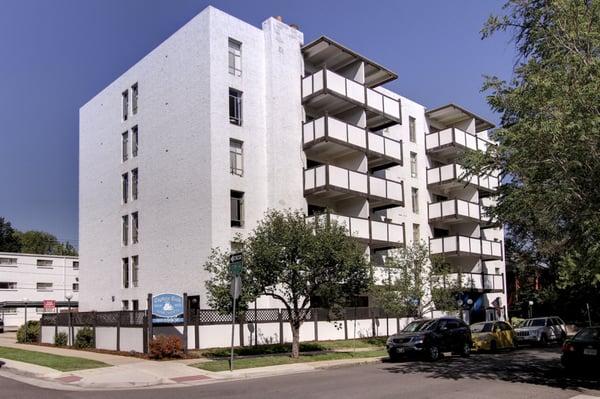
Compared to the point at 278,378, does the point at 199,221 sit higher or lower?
Answer: higher

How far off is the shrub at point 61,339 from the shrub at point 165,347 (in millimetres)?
9208

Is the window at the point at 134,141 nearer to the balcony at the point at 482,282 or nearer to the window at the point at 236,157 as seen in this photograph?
the window at the point at 236,157

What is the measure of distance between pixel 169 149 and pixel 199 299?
26.4 feet

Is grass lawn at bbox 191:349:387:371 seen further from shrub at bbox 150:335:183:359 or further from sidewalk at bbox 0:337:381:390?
shrub at bbox 150:335:183:359

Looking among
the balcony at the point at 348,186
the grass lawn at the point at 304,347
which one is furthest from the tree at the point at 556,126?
the balcony at the point at 348,186

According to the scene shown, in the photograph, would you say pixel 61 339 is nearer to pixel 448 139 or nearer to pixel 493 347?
pixel 493 347

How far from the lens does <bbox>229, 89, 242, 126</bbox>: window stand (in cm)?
2994

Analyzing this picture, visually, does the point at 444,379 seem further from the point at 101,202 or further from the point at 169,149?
the point at 101,202

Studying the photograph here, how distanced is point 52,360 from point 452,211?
2748 centimetres

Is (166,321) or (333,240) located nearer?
(333,240)

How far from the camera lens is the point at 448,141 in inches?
1629

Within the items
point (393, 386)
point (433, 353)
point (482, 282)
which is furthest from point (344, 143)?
point (393, 386)

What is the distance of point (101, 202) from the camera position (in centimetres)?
3728

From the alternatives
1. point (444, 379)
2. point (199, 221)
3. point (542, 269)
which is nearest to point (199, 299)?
point (199, 221)
